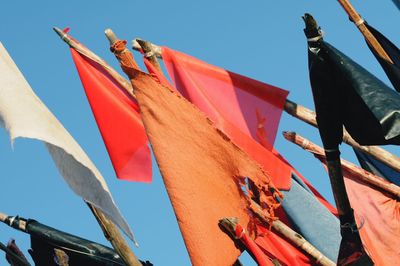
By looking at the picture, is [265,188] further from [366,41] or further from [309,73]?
[366,41]

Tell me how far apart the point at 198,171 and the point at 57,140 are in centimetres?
174

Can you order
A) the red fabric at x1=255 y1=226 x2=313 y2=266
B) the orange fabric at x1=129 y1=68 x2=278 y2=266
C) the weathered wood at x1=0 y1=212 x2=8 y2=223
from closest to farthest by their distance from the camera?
the orange fabric at x1=129 y1=68 x2=278 y2=266, the red fabric at x1=255 y1=226 x2=313 y2=266, the weathered wood at x1=0 y1=212 x2=8 y2=223

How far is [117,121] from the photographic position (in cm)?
1520

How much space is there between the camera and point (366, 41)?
15109 millimetres

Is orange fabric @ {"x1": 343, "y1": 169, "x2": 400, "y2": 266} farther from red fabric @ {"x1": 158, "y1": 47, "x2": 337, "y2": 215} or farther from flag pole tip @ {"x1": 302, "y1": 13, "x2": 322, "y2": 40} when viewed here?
flag pole tip @ {"x1": 302, "y1": 13, "x2": 322, "y2": 40}

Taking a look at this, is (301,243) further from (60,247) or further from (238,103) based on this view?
(60,247)

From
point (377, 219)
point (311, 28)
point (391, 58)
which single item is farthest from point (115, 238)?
point (391, 58)

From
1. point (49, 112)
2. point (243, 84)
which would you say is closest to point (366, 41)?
point (243, 84)

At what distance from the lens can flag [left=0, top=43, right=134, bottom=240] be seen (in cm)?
1190

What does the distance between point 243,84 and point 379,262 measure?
9.05 ft

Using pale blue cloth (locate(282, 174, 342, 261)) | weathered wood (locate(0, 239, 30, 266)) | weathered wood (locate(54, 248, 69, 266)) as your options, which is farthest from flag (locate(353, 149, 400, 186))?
weathered wood (locate(0, 239, 30, 266))

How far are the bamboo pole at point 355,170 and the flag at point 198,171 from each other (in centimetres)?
228

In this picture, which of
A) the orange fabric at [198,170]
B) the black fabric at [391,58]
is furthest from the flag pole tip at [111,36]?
the black fabric at [391,58]

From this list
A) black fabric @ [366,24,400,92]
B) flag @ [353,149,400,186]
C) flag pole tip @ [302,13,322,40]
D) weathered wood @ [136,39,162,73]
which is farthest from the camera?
flag @ [353,149,400,186]
